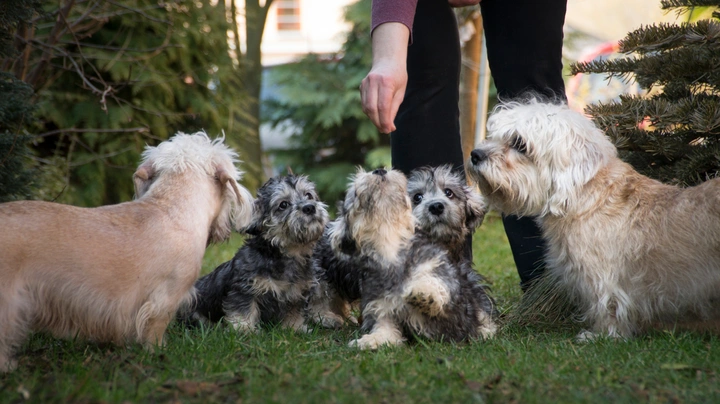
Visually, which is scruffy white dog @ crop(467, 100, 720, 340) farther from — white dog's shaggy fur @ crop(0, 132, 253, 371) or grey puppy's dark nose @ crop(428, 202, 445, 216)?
white dog's shaggy fur @ crop(0, 132, 253, 371)

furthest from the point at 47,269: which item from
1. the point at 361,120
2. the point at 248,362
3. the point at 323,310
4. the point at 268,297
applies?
the point at 361,120

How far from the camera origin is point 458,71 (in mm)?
4953

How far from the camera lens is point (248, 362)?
3.34m

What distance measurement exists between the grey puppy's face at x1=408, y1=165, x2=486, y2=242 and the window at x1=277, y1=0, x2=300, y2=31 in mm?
24680

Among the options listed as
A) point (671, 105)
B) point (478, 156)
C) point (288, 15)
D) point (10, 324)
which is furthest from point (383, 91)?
point (288, 15)

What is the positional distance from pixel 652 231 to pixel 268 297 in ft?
6.88

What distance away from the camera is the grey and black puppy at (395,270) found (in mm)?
3637

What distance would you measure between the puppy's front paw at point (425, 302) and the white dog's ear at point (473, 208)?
829mm

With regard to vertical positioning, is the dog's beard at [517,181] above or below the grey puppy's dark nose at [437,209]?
above

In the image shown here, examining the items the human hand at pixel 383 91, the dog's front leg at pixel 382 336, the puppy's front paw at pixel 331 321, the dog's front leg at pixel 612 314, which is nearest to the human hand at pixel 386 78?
the human hand at pixel 383 91

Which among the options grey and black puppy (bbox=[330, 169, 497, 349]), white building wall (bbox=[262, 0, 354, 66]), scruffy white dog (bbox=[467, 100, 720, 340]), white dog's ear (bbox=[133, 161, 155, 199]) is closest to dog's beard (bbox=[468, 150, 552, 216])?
scruffy white dog (bbox=[467, 100, 720, 340])

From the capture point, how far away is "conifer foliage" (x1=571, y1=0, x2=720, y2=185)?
4355mm

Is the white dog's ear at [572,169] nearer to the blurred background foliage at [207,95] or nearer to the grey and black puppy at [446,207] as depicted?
the grey and black puppy at [446,207]

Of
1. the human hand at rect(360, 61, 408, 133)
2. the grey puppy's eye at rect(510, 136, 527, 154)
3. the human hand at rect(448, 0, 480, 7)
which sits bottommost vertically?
the grey puppy's eye at rect(510, 136, 527, 154)
